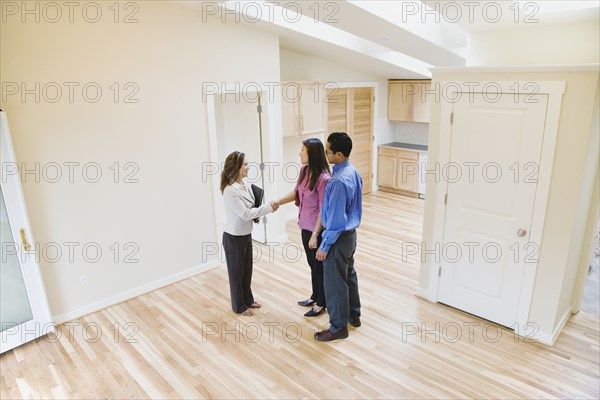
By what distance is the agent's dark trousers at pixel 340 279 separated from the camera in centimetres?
307

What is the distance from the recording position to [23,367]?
10.0 feet

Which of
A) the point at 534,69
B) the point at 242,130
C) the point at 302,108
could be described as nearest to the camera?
the point at 534,69

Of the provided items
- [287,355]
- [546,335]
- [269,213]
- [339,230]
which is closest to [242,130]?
[269,213]

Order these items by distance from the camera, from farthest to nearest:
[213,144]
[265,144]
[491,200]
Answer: [265,144] → [213,144] → [491,200]

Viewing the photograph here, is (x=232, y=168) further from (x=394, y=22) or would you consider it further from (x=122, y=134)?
(x=394, y=22)

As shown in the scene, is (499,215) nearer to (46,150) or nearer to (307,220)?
(307,220)

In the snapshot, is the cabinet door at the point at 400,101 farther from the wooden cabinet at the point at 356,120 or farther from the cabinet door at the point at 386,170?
the cabinet door at the point at 386,170

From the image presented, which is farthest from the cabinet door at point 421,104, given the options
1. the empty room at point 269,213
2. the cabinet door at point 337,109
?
the empty room at point 269,213

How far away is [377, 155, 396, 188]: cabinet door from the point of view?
24.0 ft

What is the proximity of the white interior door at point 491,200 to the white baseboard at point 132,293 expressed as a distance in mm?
2468

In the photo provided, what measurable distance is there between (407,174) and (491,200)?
3916 millimetres

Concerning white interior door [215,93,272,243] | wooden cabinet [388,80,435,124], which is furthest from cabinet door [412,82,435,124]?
white interior door [215,93,272,243]

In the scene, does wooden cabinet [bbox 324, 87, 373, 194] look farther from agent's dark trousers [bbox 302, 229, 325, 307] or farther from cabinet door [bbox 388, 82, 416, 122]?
agent's dark trousers [bbox 302, 229, 325, 307]

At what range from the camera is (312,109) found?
224 inches
